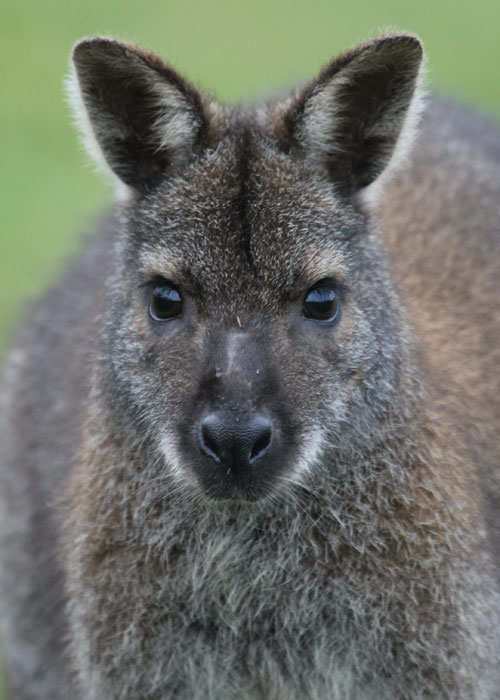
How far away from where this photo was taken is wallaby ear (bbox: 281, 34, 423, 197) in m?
4.78

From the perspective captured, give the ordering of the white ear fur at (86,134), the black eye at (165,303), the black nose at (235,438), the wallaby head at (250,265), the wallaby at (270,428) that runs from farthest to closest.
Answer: the white ear fur at (86,134) → the black eye at (165,303) → the wallaby at (270,428) → the wallaby head at (250,265) → the black nose at (235,438)

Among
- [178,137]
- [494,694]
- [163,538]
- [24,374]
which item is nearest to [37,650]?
[24,374]

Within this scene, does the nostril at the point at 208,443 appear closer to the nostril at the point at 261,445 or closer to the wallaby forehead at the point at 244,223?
the nostril at the point at 261,445

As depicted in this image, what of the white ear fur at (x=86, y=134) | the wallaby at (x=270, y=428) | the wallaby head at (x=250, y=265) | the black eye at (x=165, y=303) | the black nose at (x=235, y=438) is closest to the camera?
the black nose at (x=235, y=438)

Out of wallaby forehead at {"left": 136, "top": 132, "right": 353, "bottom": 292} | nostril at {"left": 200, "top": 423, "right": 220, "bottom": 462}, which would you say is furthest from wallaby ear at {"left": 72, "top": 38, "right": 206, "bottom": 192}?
nostril at {"left": 200, "top": 423, "right": 220, "bottom": 462}

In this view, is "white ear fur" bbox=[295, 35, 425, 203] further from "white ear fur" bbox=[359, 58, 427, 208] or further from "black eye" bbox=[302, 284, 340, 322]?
"black eye" bbox=[302, 284, 340, 322]

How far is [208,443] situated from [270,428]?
0.21 metres

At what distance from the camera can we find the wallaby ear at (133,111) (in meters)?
4.82

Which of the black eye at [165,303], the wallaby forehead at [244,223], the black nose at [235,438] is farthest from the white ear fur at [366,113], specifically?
the black nose at [235,438]

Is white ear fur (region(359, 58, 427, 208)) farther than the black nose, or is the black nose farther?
white ear fur (region(359, 58, 427, 208))

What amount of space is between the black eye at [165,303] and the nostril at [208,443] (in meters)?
0.55

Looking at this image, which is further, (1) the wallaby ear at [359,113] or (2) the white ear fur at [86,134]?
(2) the white ear fur at [86,134]

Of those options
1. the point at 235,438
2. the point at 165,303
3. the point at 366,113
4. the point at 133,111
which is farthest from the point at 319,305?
the point at 133,111

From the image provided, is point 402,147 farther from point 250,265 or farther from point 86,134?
point 86,134
